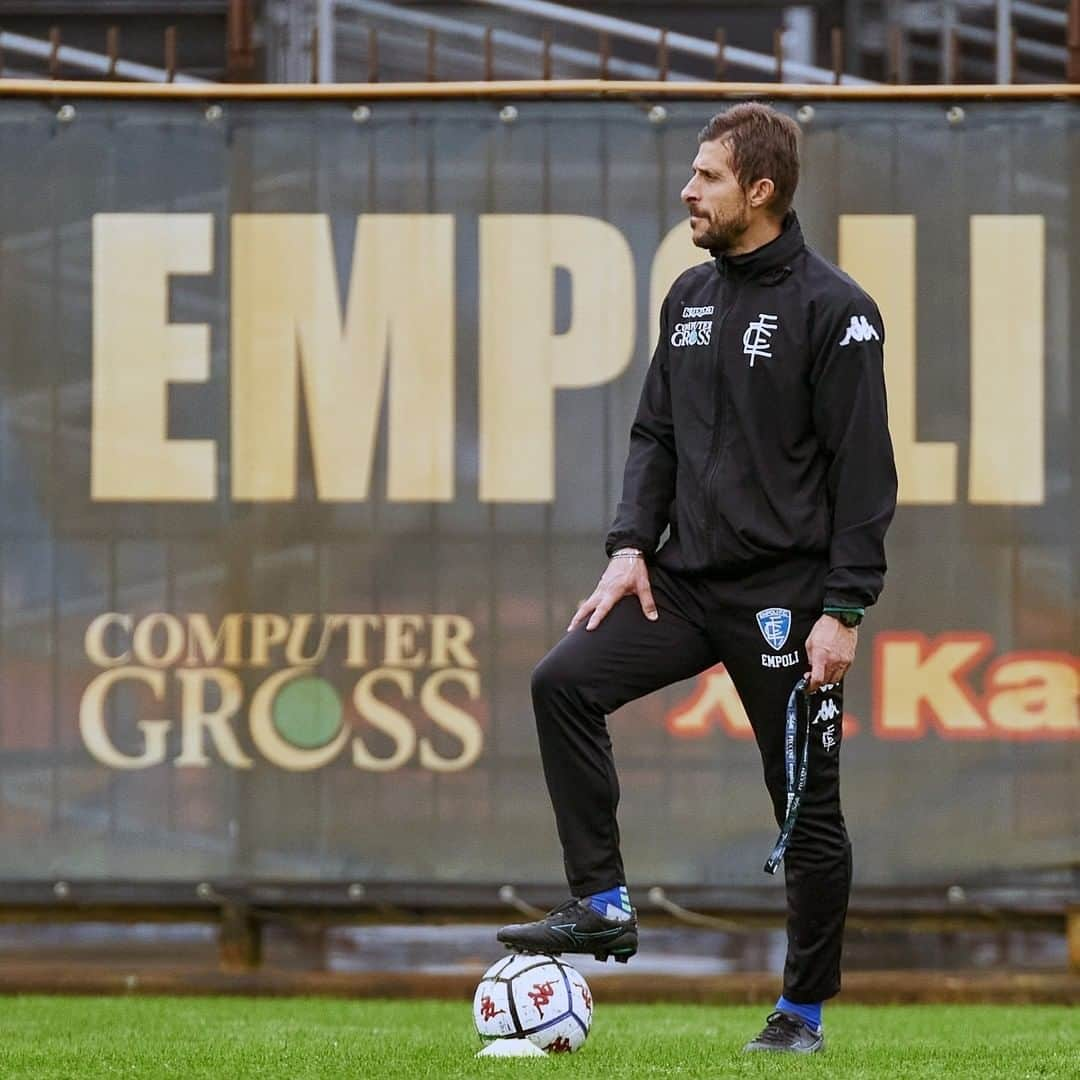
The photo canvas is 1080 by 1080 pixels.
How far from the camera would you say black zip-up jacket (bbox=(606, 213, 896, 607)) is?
4711mm

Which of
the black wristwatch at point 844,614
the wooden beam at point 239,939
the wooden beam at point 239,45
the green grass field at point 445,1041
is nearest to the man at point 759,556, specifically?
the black wristwatch at point 844,614

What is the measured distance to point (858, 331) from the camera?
4715mm

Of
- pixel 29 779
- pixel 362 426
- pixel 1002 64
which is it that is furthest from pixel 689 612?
pixel 1002 64

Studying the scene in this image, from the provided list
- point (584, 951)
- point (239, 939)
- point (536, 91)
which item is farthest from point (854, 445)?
point (239, 939)

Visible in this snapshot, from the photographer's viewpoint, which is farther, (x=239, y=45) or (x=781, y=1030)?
(x=239, y=45)

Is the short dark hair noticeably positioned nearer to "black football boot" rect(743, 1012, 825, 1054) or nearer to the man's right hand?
the man's right hand

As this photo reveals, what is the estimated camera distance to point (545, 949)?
4.66 metres

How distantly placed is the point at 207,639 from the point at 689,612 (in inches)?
117

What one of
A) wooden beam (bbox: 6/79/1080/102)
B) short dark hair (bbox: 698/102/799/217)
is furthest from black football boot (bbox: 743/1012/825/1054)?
wooden beam (bbox: 6/79/1080/102)

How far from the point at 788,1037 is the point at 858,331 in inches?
61.2

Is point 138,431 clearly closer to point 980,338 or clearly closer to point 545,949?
point 980,338

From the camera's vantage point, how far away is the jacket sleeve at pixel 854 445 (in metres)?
4.69

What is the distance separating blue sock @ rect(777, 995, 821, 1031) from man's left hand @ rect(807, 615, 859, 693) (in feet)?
2.41

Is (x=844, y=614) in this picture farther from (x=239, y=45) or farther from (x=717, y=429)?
(x=239, y=45)
